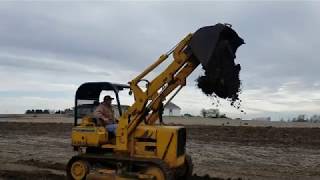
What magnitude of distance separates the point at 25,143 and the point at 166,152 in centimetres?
1838

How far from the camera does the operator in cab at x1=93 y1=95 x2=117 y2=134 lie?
13522mm

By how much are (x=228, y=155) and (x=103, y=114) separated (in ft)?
33.5

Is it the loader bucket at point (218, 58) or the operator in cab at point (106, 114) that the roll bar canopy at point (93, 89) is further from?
the loader bucket at point (218, 58)

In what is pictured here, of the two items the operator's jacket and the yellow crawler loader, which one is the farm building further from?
the operator's jacket

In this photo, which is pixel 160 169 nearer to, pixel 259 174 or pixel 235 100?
pixel 235 100

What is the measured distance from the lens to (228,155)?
2275 cm

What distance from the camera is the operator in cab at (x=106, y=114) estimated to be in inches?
532

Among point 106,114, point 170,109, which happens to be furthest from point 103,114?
point 170,109

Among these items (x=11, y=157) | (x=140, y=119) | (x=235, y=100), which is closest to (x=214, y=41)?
(x=235, y=100)

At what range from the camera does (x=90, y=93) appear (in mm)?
14055

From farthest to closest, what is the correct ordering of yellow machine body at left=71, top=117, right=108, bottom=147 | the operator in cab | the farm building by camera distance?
the farm building → the operator in cab → yellow machine body at left=71, top=117, right=108, bottom=147

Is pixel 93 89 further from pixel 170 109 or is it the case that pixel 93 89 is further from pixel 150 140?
pixel 170 109

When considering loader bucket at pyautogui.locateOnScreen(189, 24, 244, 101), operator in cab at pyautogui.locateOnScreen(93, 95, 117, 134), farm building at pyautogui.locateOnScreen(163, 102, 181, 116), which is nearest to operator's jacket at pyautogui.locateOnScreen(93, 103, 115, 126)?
operator in cab at pyautogui.locateOnScreen(93, 95, 117, 134)

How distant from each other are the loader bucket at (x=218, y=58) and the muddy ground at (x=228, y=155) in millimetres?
3423
